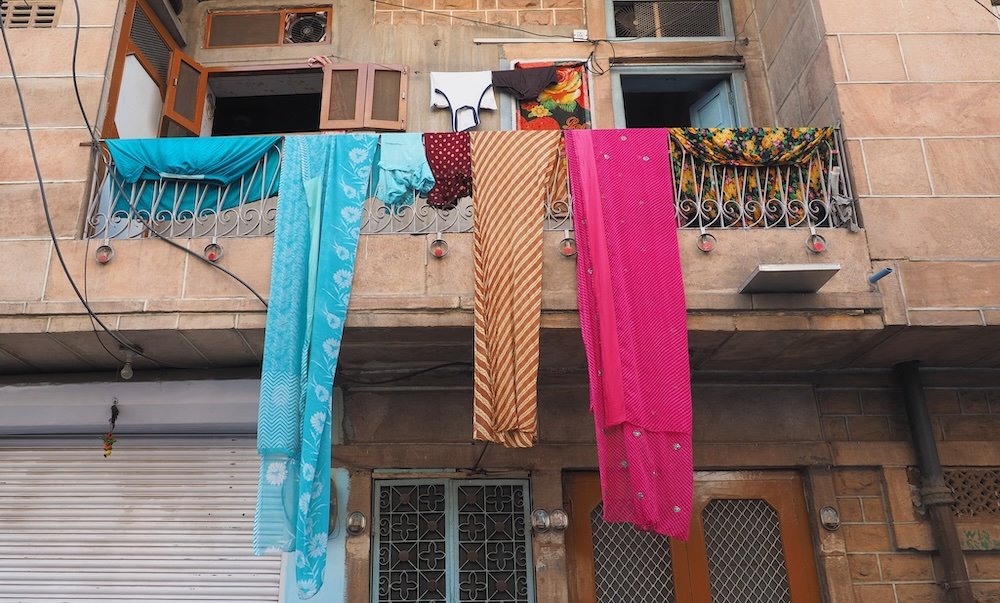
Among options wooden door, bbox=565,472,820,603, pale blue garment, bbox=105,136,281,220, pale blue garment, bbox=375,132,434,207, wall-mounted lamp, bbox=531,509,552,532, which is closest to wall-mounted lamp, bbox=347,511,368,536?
wall-mounted lamp, bbox=531,509,552,532

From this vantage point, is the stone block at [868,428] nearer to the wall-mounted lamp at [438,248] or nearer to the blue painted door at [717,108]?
the blue painted door at [717,108]

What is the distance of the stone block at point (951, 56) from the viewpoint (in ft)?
20.2

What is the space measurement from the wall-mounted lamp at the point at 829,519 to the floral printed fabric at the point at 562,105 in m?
3.96

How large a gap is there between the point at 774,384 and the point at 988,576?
210 cm

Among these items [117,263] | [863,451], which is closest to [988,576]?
[863,451]

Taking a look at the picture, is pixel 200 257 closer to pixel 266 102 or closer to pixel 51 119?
pixel 51 119

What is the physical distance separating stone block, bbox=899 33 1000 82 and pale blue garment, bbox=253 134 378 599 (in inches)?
171

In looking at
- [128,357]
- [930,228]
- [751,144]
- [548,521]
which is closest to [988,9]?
[930,228]

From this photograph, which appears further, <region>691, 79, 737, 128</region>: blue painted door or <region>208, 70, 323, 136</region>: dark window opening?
<region>208, 70, 323, 136</region>: dark window opening

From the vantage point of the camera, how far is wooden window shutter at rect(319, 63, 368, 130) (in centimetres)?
726

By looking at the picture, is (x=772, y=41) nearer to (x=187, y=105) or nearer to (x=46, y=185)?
(x=187, y=105)

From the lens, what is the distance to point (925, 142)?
A: 19.5 feet

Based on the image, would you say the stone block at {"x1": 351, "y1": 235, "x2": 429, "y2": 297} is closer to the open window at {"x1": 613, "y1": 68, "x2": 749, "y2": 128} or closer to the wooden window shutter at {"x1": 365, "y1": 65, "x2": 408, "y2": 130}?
the wooden window shutter at {"x1": 365, "y1": 65, "x2": 408, "y2": 130}

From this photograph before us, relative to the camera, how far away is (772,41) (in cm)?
743
